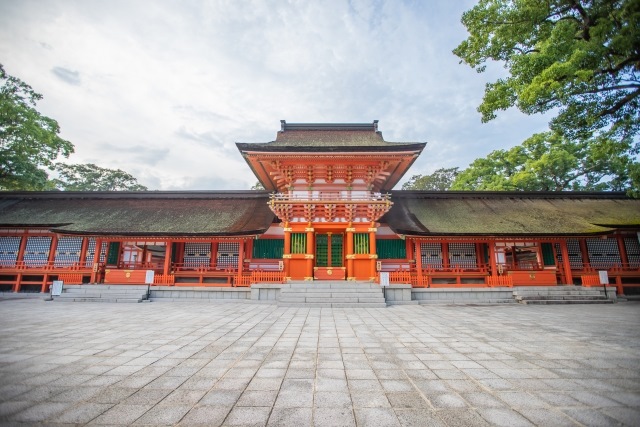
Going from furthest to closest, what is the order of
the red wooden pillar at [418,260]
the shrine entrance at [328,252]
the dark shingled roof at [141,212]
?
the dark shingled roof at [141,212] < the shrine entrance at [328,252] < the red wooden pillar at [418,260]

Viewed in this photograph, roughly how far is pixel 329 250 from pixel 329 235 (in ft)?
2.62

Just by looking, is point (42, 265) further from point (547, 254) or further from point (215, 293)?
point (547, 254)

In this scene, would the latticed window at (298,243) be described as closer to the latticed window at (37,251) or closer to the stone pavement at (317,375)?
the stone pavement at (317,375)

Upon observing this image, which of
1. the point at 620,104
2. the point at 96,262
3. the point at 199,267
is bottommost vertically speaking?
the point at 199,267

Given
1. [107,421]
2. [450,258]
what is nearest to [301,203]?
[450,258]

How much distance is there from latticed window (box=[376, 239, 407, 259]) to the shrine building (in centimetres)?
6

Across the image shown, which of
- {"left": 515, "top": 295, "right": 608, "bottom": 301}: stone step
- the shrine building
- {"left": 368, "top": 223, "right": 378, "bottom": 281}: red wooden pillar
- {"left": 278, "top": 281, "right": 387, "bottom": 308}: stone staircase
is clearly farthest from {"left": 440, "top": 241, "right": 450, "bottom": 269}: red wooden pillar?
{"left": 278, "top": 281, "right": 387, "bottom": 308}: stone staircase

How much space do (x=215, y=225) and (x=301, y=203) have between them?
17.5 ft

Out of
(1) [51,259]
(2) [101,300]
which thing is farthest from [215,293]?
→ (1) [51,259]

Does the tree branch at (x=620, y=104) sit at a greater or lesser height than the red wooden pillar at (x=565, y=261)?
greater

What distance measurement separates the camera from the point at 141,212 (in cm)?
1684

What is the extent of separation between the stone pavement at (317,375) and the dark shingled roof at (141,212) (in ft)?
27.2

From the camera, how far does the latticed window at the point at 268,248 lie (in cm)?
1532

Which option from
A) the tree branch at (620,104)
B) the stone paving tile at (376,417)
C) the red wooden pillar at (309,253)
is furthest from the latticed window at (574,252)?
the stone paving tile at (376,417)
